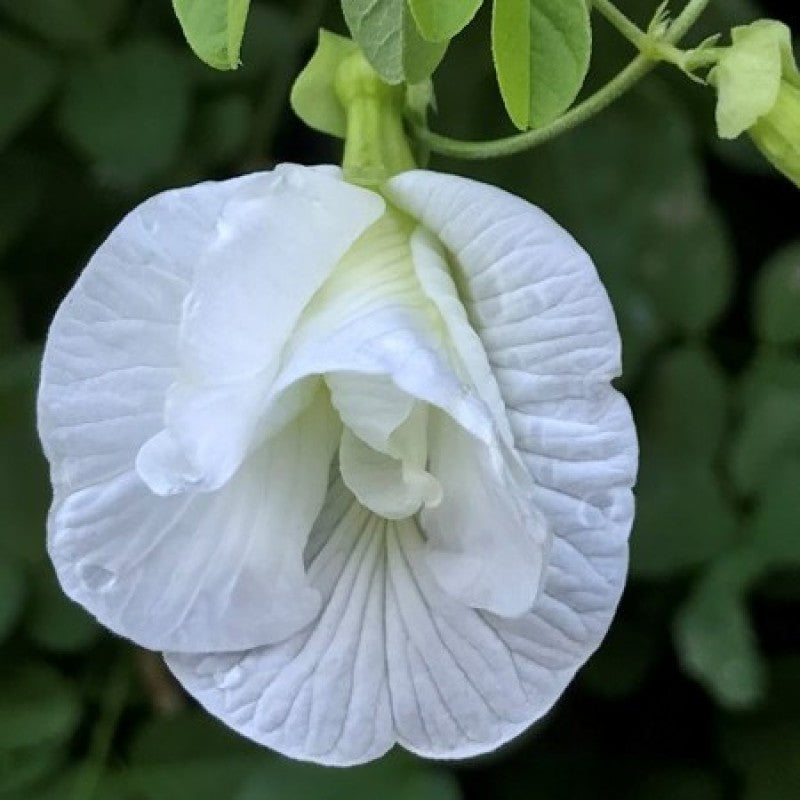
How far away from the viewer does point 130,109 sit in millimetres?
1105

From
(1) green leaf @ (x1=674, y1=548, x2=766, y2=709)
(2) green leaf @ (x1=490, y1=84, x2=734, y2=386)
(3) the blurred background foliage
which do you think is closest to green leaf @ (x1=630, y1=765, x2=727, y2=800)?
(3) the blurred background foliage

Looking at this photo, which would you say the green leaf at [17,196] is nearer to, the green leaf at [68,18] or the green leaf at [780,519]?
the green leaf at [68,18]

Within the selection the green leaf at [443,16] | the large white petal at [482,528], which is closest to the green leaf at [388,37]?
the green leaf at [443,16]

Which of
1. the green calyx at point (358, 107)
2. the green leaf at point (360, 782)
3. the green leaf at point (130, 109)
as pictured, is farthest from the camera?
the green leaf at point (130, 109)

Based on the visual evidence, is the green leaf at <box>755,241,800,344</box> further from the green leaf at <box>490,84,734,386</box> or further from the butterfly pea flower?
the butterfly pea flower

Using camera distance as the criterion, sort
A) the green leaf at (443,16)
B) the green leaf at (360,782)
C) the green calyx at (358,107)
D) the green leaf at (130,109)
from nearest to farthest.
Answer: the green leaf at (443,16) → the green calyx at (358,107) → the green leaf at (360,782) → the green leaf at (130,109)

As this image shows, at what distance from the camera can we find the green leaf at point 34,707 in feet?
3.40

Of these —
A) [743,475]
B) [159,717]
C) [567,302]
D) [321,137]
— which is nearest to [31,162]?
[321,137]

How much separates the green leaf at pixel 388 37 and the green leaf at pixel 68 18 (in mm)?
492

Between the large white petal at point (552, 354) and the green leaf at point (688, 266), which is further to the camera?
the green leaf at point (688, 266)

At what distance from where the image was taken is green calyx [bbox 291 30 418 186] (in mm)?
708

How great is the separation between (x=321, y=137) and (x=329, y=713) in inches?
25.3

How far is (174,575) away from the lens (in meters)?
0.71

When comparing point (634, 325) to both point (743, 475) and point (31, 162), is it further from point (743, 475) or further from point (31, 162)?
point (31, 162)
